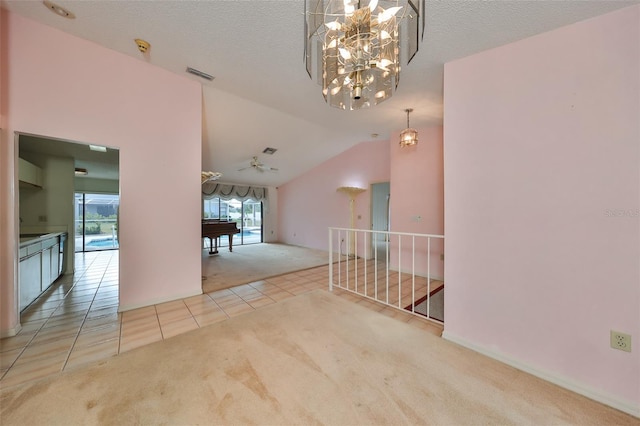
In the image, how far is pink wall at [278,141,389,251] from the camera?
18.2ft

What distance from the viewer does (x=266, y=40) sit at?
211 cm

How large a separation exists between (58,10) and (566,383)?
196 inches

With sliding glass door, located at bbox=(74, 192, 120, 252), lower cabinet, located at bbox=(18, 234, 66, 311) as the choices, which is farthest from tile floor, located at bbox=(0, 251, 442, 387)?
sliding glass door, located at bbox=(74, 192, 120, 252)

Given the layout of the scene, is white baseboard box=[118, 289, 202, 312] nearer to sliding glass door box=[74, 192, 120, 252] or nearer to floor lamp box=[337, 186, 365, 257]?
floor lamp box=[337, 186, 365, 257]

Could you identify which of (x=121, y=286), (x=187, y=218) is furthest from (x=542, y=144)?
(x=121, y=286)

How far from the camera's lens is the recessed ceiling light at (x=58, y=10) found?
1.85 metres

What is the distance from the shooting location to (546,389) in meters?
1.50

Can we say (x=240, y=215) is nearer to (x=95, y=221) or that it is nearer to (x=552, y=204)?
(x=95, y=221)

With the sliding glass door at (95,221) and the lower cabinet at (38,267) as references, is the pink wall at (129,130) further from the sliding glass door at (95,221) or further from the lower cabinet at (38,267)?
the sliding glass door at (95,221)

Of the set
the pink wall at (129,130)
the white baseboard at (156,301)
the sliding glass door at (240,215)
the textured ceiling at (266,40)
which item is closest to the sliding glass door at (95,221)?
the sliding glass door at (240,215)

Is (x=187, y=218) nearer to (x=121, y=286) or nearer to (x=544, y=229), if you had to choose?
(x=121, y=286)

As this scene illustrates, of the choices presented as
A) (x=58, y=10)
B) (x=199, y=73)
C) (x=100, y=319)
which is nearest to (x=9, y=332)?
(x=100, y=319)

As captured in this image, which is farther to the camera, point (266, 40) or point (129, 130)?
point (129, 130)

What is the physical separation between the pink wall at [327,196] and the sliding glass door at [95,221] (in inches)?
206
